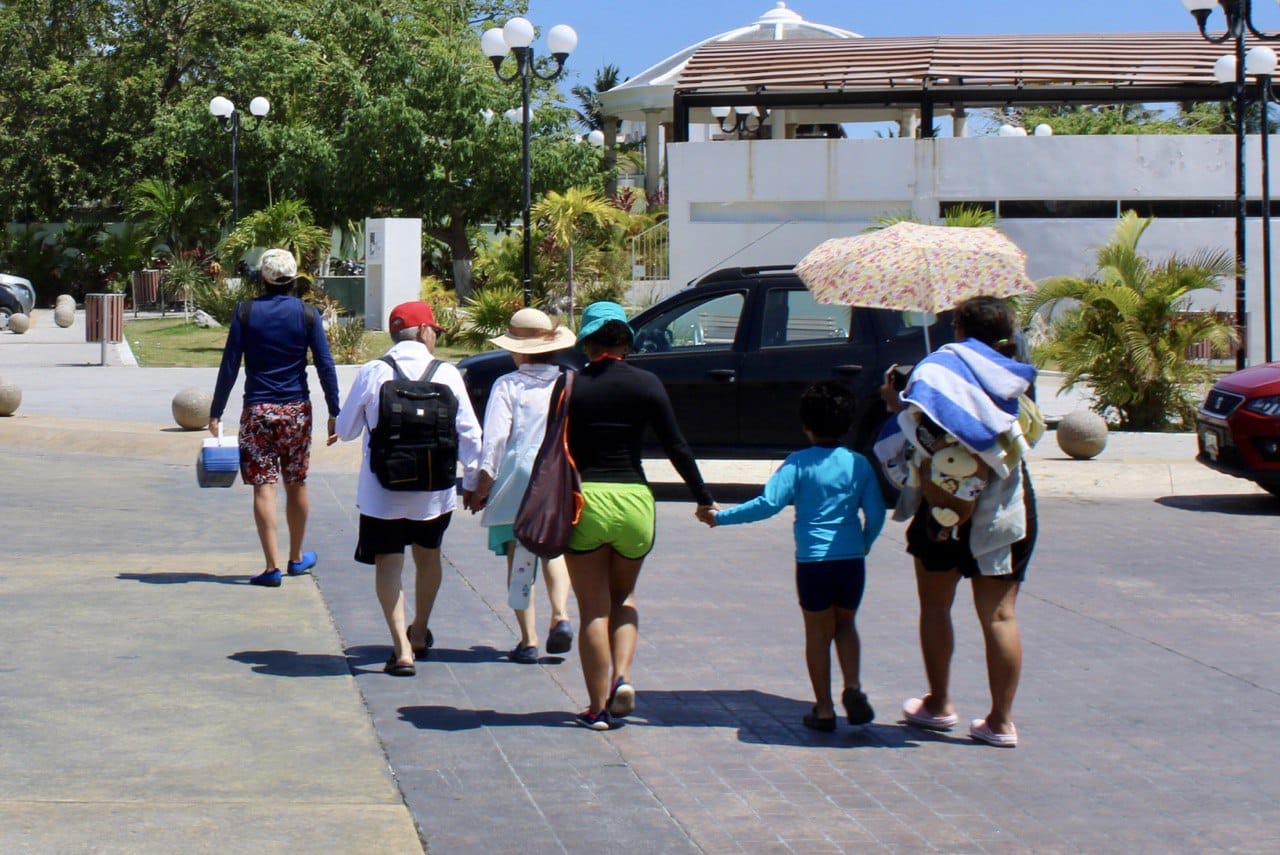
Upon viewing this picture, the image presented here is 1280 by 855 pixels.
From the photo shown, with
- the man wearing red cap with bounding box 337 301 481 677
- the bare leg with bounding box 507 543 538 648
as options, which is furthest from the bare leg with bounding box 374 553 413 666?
the bare leg with bounding box 507 543 538 648

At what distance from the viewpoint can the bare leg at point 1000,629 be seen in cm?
590

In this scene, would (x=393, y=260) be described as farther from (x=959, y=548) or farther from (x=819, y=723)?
(x=959, y=548)

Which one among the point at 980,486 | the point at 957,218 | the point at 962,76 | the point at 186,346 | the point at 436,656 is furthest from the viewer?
the point at 186,346

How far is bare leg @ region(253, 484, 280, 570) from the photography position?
885 cm

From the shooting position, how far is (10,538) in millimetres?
10422

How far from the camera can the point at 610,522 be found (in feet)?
19.9

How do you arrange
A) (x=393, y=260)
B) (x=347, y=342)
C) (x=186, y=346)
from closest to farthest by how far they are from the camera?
(x=347, y=342)
(x=186, y=346)
(x=393, y=260)

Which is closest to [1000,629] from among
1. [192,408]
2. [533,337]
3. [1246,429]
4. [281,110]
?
[533,337]

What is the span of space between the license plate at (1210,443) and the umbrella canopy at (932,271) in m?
5.51

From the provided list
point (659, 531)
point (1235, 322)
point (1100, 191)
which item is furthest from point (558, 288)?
point (659, 531)

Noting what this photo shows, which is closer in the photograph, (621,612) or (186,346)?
(621,612)

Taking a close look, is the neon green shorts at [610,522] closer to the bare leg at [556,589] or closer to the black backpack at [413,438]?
the black backpack at [413,438]

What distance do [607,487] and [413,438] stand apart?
3.80ft

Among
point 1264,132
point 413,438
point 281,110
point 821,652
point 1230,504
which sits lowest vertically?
point 1230,504
